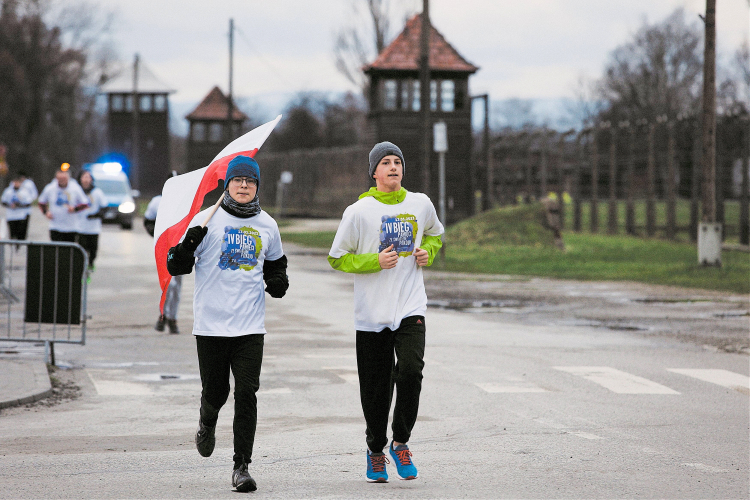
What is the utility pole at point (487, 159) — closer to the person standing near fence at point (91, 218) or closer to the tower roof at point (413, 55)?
the tower roof at point (413, 55)

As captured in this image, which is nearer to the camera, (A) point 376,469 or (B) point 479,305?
(A) point 376,469

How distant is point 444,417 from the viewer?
801 centimetres

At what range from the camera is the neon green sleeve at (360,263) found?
5980mm

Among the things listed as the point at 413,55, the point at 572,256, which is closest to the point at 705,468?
the point at 572,256

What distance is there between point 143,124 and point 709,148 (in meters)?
66.8

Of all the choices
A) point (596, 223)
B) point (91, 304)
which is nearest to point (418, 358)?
point (91, 304)

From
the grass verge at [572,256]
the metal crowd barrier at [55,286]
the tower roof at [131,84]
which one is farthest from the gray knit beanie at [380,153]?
the tower roof at [131,84]

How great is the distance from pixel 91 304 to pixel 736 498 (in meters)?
11.9

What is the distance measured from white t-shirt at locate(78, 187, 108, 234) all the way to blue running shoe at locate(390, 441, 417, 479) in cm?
1182

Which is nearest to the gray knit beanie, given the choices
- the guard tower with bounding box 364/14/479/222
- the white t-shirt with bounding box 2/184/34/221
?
the white t-shirt with bounding box 2/184/34/221

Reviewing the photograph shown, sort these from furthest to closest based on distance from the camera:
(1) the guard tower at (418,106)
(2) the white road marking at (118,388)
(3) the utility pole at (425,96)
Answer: (1) the guard tower at (418,106)
(3) the utility pole at (425,96)
(2) the white road marking at (118,388)

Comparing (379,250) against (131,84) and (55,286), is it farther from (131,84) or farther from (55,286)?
(131,84)

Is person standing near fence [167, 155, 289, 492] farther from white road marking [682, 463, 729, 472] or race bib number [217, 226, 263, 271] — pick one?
white road marking [682, 463, 729, 472]

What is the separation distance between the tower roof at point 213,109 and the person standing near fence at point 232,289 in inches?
2799
